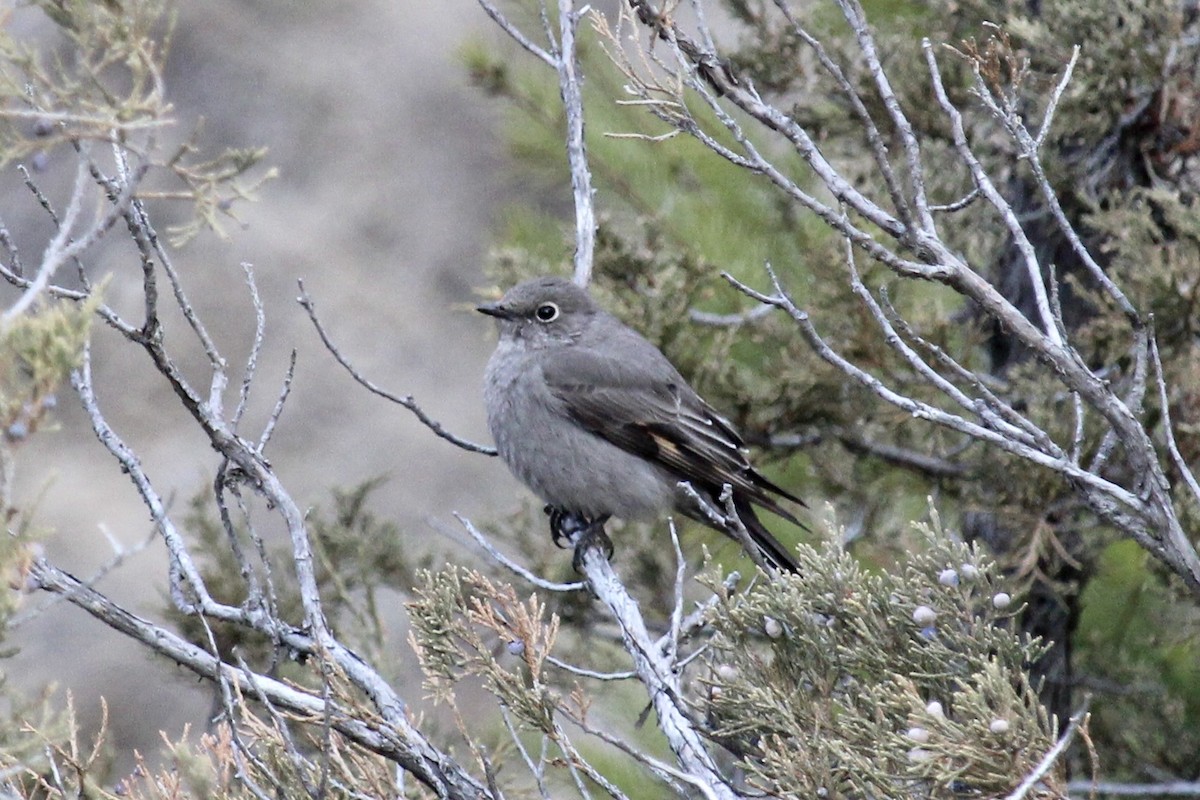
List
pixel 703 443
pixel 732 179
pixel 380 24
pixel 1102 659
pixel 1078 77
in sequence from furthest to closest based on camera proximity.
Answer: pixel 380 24 → pixel 732 179 → pixel 1102 659 → pixel 703 443 → pixel 1078 77

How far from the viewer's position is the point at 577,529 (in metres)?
4.68

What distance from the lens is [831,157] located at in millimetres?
5098

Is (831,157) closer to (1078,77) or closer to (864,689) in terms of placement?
(1078,77)

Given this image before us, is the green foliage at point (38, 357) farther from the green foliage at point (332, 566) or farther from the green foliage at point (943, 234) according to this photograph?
the green foliage at point (943, 234)

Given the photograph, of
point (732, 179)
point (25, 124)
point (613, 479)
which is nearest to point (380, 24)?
point (732, 179)

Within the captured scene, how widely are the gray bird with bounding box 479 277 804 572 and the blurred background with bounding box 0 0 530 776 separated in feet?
16.8

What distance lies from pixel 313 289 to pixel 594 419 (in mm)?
7950

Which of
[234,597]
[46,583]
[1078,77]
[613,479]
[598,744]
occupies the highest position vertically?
[1078,77]

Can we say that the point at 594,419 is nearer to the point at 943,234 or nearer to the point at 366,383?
the point at 943,234

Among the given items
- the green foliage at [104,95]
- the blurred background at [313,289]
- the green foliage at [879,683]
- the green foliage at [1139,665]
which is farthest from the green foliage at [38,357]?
the blurred background at [313,289]

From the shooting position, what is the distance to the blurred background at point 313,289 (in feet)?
32.1

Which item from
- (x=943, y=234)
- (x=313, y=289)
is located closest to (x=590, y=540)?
(x=943, y=234)

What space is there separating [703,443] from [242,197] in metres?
2.77

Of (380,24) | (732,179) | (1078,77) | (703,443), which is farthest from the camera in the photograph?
(380,24)
